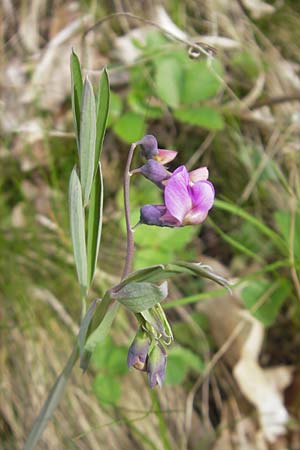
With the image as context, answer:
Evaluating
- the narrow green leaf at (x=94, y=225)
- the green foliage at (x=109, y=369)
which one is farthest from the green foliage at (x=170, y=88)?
the narrow green leaf at (x=94, y=225)

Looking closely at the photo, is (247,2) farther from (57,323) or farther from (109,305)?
(109,305)

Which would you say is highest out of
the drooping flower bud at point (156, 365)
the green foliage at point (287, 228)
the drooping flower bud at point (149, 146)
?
the drooping flower bud at point (149, 146)

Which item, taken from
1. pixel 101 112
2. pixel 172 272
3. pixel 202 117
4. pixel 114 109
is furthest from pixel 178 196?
pixel 114 109

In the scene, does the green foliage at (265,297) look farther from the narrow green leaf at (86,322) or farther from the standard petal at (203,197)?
the standard petal at (203,197)

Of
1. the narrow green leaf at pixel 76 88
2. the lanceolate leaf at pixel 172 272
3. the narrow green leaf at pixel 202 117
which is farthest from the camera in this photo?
the narrow green leaf at pixel 202 117

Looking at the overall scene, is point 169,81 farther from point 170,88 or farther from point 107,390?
point 107,390

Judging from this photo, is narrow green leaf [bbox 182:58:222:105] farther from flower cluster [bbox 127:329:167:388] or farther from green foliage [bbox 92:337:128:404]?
flower cluster [bbox 127:329:167:388]
